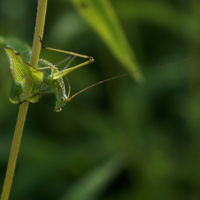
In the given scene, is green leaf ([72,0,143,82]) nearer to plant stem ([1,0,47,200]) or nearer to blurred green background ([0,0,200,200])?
plant stem ([1,0,47,200])

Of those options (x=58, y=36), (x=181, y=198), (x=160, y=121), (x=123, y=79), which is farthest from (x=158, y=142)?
(x=58, y=36)

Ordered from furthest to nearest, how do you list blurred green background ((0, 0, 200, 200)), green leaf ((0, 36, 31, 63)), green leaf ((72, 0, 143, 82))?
blurred green background ((0, 0, 200, 200)) < green leaf ((72, 0, 143, 82)) < green leaf ((0, 36, 31, 63))

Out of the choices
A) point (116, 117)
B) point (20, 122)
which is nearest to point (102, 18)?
point (20, 122)

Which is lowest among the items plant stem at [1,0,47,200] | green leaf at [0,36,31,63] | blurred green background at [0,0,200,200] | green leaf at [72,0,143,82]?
plant stem at [1,0,47,200]

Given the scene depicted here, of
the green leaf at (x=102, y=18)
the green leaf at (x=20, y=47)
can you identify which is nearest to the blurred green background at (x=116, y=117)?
the green leaf at (x=102, y=18)

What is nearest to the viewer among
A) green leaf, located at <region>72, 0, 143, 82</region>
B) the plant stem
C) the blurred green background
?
the plant stem

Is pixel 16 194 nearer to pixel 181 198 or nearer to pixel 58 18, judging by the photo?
pixel 181 198

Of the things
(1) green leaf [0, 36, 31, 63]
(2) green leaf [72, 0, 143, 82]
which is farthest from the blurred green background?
(1) green leaf [0, 36, 31, 63]

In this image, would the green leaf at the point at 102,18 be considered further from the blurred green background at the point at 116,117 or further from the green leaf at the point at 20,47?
the blurred green background at the point at 116,117
